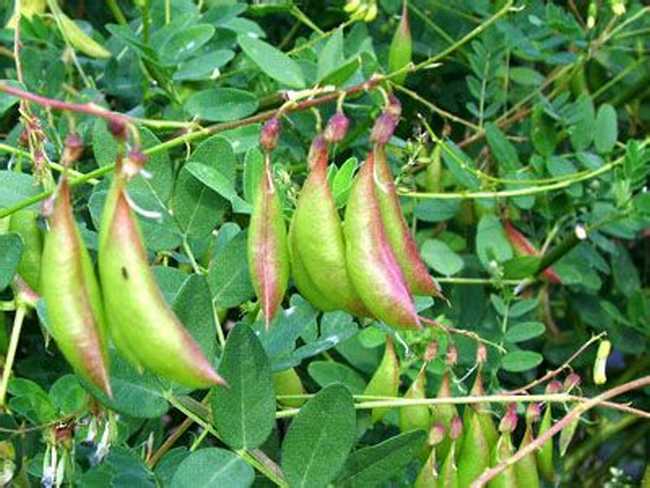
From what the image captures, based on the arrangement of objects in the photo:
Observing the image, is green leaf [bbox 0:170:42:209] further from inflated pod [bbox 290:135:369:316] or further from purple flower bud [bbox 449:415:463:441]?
purple flower bud [bbox 449:415:463:441]

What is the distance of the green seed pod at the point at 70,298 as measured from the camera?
2.25 feet

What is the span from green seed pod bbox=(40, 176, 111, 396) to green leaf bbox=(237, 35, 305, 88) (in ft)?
1.80

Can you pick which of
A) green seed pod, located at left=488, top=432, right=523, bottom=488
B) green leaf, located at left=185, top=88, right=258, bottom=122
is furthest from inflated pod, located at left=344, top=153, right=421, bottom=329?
green leaf, located at left=185, top=88, right=258, bottom=122

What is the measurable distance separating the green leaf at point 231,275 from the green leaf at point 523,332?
0.51 m

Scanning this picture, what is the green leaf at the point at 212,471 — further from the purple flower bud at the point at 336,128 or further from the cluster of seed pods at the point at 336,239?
the purple flower bud at the point at 336,128

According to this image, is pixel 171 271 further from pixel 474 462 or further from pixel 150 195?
pixel 474 462

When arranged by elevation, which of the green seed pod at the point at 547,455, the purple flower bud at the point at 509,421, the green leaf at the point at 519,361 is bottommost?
the green leaf at the point at 519,361

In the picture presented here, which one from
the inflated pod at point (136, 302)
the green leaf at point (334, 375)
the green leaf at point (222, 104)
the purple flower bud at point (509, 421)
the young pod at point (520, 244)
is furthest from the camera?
the young pod at point (520, 244)

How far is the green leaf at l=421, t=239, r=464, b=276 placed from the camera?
1.45 meters

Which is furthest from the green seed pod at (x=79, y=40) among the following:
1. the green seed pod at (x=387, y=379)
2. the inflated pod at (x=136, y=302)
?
the inflated pod at (x=136, y=302)

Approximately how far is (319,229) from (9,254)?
0.24 m

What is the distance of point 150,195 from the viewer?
950mm

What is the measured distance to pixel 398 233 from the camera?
2.74ft

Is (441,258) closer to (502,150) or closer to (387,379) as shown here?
(502,150)
